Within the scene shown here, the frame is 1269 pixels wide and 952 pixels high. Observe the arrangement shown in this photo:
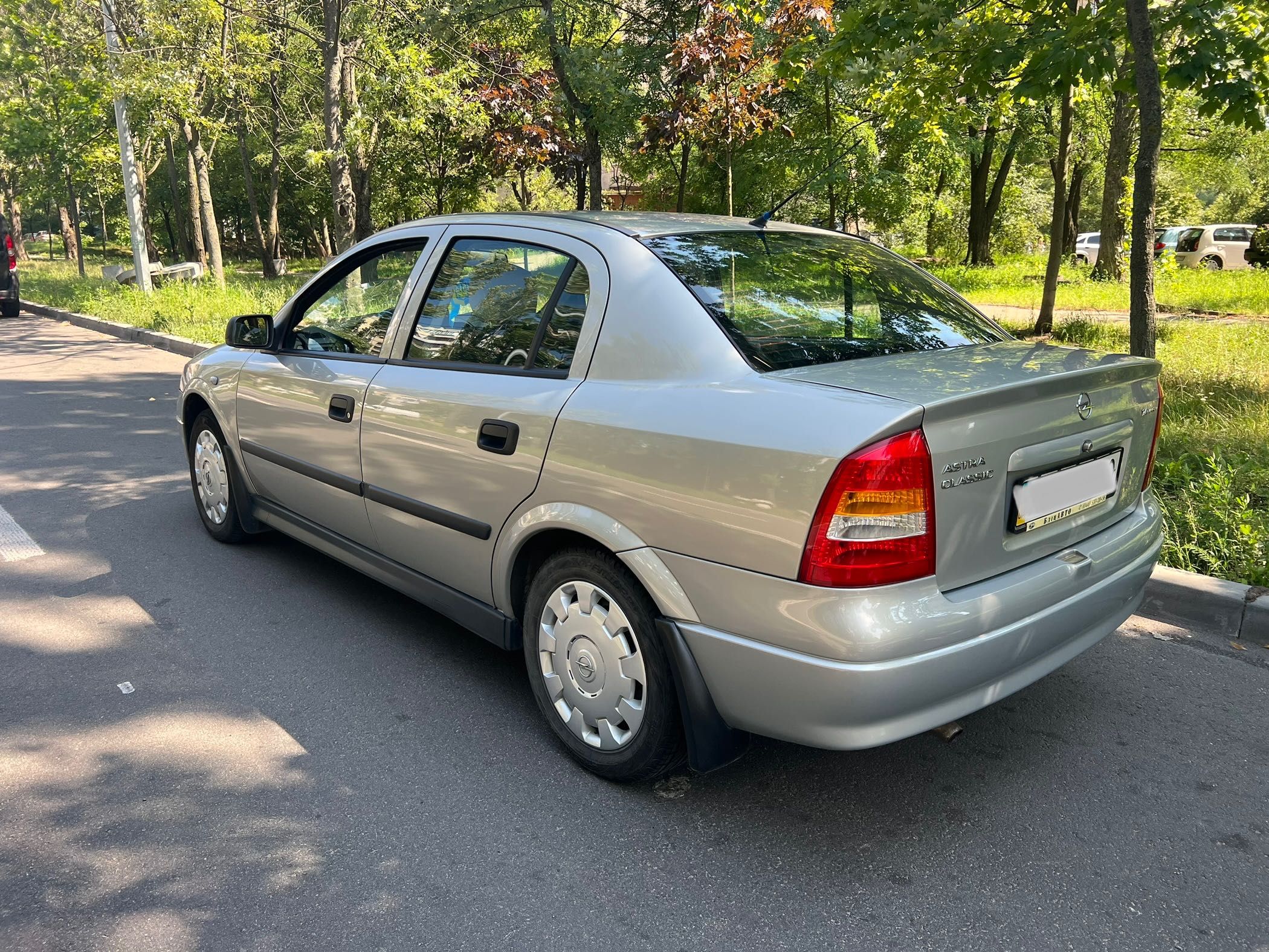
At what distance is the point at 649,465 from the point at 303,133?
2441 centimetres

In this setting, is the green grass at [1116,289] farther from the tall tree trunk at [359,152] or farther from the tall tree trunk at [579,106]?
the tall tree trunk at [359,152]

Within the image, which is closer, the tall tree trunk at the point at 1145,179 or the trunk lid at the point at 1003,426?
the trunk lid at the point at 1003,426

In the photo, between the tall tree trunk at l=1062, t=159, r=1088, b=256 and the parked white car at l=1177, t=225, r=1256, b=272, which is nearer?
the tall tree trunk at l=1062, t=159, r=1088, b=256

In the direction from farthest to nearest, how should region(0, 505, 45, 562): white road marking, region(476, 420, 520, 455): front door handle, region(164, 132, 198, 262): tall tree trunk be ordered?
1. region(164, 132, 198, 262): tall tree trunk
2. region(0, 505, 45, 562): white road marking
3. region(476, 420, 520, 455): front door handle

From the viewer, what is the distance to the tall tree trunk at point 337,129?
10508 mm

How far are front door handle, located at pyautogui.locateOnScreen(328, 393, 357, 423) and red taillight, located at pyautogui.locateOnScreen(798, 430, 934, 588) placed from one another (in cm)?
211

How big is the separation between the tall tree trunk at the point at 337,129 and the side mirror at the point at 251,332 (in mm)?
6317

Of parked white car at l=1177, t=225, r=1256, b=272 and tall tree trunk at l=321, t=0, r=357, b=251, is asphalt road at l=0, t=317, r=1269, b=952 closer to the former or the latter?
tall tree trunk at l=321, t=0, r=357, b=251

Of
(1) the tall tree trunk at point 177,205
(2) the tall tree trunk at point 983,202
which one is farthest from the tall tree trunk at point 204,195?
(2) the tall tree trunk at point 983,202

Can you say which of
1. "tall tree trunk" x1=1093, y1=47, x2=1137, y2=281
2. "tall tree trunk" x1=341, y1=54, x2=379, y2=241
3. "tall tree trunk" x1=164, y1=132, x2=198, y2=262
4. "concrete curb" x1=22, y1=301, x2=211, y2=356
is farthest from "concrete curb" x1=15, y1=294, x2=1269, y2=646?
"tall tree trunk" x1=164, y1=132, x2=198, y2=262

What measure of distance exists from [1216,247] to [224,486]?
28.2m

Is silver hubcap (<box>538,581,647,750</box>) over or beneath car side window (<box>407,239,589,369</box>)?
beneath

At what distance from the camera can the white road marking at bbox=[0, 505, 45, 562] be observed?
4.86 metres

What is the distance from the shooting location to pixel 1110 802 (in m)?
2.78
